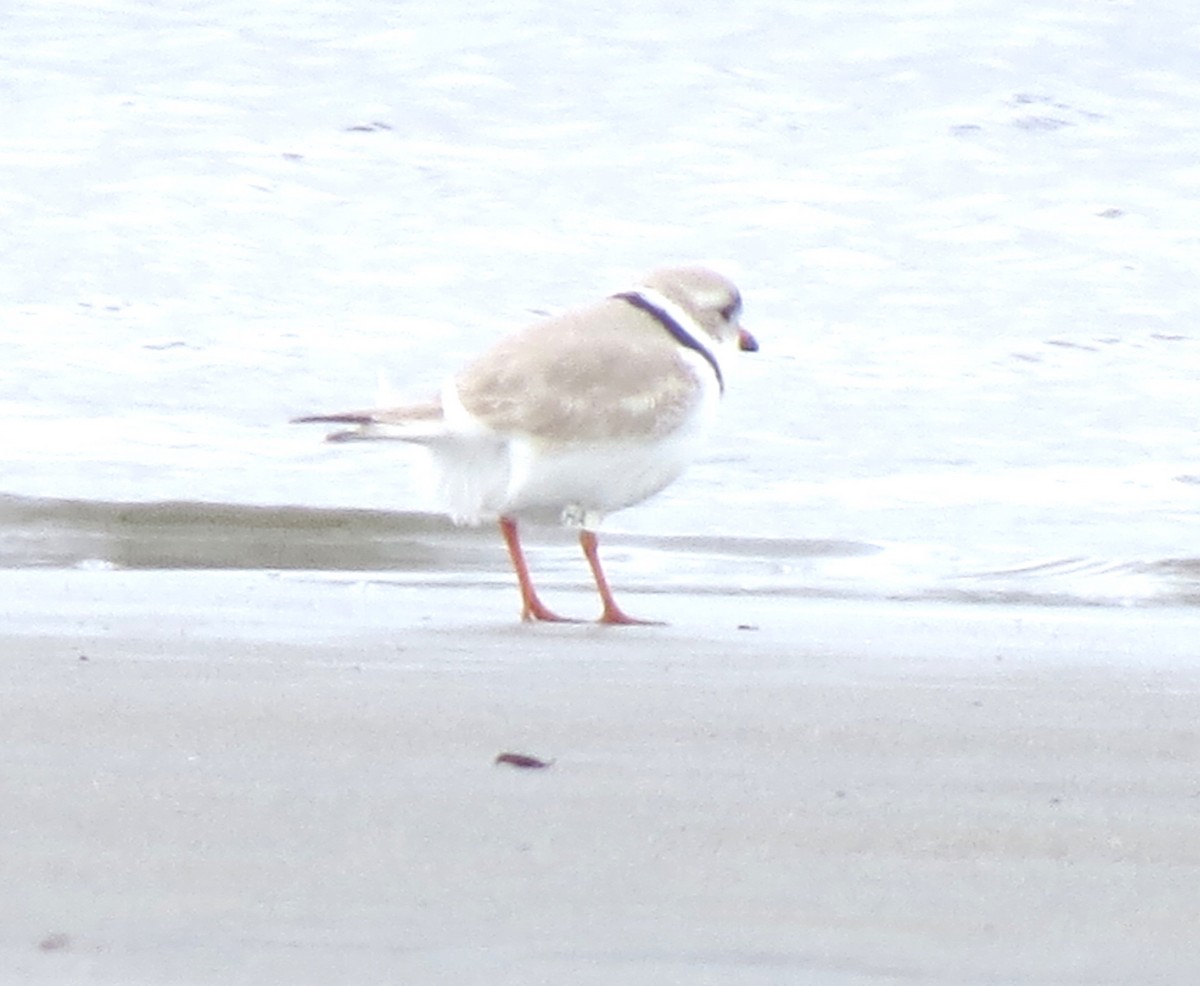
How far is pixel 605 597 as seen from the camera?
5.43 m

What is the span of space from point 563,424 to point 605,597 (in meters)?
0.37

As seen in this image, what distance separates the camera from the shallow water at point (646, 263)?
7.07m

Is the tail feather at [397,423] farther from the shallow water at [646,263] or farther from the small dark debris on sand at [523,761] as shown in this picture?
the small dark debris on sand at [523,761]

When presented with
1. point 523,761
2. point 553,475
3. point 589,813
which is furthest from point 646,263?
point 589,813

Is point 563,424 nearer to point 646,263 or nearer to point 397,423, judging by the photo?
point 397,423

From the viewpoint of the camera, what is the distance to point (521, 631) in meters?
5.04

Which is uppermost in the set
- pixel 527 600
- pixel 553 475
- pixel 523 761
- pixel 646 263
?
pixel 523 761

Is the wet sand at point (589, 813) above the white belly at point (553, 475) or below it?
above

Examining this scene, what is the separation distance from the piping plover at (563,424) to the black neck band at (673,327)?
0.03 metres

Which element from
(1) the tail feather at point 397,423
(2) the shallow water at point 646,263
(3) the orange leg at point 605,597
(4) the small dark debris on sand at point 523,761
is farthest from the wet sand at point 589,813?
(2) the shallow water at point 646,263

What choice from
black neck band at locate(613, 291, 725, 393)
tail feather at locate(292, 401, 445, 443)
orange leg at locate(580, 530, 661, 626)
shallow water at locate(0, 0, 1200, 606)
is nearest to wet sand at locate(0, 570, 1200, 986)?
orange leg at locate(580, 530, 661, 626)

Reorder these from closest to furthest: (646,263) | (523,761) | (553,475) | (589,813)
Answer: (589,813)
(523,761)
(553,475)
(646,263)

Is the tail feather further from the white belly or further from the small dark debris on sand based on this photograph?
the small dark debris on sand

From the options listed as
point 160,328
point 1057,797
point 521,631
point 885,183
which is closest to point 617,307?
point 521,631
